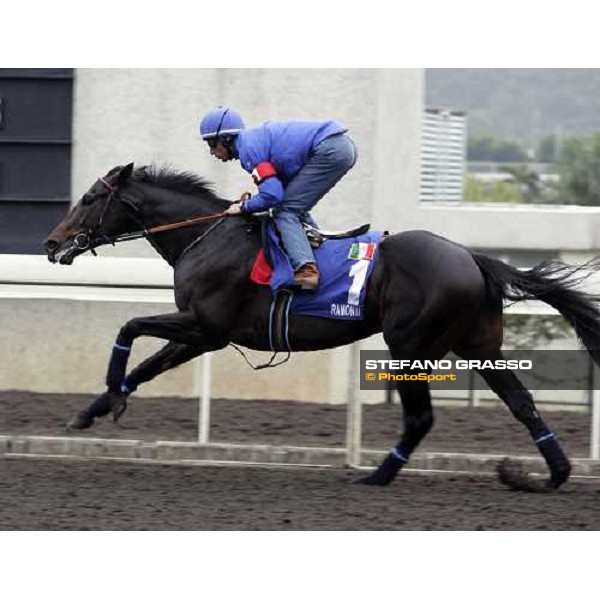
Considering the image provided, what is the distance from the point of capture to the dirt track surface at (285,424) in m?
8.53

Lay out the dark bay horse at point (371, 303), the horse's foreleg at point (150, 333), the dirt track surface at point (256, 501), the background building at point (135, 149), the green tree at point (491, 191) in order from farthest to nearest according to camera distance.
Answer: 1. the green tree at point (491, 191)
2. the background building at point (135, 149)
3. the horse's foreleg at point (150, 333)
4. the dark bay horse at point (371, 303)
5. the dirt track surface at point (256, 501)

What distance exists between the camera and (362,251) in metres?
7.27

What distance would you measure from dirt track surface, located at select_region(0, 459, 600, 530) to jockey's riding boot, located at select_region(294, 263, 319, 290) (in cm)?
105

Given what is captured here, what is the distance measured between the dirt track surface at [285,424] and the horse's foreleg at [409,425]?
3.44 feet

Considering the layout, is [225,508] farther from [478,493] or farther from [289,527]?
[478,493]

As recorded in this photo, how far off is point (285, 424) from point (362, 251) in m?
1.95

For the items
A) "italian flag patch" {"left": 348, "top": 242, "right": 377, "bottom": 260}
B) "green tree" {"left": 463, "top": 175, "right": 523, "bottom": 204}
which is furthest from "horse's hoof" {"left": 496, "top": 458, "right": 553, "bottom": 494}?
"green tree" {"left": 463, "top": 175, "right": 523, "bottom": 204}

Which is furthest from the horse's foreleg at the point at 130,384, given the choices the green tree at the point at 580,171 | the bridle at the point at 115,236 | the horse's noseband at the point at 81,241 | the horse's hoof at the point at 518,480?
the green tree at the point at 580,171

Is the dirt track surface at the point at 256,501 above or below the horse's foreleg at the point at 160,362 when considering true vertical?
below

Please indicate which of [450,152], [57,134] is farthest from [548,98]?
[57,134]

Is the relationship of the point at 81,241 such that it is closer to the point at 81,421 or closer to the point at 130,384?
the point at 130,384

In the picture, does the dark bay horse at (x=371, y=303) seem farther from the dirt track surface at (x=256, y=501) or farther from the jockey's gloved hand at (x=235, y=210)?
the dirt track surface at (x=256, y=501)

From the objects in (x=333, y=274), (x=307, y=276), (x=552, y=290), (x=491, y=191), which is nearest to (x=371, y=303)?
(x=333, y=274)

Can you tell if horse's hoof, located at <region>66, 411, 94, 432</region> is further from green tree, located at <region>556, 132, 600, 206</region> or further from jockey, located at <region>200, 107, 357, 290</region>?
green tree, located at <region>556, 132, 600, 206</region>
